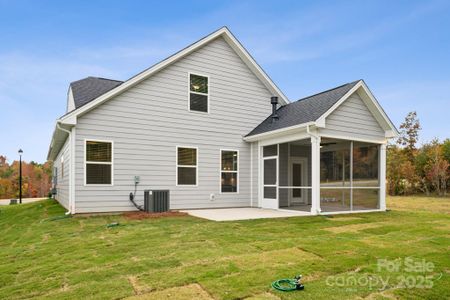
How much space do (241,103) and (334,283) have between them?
30.7 feet

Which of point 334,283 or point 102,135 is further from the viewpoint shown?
point 102,135

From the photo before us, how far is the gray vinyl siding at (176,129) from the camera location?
943cm

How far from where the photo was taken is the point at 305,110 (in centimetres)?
1059

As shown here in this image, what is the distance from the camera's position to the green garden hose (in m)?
3.18

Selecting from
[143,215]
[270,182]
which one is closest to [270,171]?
[270,182]

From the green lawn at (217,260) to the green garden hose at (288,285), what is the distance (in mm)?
77

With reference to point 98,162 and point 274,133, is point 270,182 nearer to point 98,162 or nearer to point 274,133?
point 274,133

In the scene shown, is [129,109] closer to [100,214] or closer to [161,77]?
[161,77]

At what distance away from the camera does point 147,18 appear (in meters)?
16.6

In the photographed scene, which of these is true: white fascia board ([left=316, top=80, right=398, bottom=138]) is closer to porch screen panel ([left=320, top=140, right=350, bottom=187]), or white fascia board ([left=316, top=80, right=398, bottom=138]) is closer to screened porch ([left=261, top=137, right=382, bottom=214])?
screened porch ([left=261, top=137, right=382, bottom=214])

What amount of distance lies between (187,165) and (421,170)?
67.4 feet

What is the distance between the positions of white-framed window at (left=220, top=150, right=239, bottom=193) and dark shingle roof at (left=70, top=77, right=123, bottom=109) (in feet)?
16.2

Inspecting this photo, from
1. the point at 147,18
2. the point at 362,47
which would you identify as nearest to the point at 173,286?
the point at 147,18

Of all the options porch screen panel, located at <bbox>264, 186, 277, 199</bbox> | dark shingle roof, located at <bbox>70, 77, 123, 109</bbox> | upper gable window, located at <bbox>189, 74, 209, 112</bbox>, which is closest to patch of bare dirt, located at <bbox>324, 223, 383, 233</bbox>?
porch screen panel, located at <bbox>264, 186, 277, 199</bbox>
